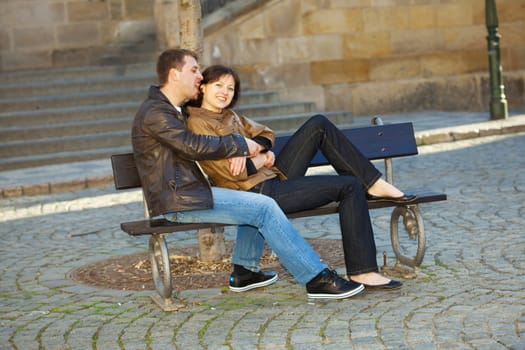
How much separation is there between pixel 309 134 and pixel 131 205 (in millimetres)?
4385

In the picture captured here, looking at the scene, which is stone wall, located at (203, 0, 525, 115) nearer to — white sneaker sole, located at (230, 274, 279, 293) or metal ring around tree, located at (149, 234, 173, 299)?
white sneaker sole, located at (230, 274, 279, 293)

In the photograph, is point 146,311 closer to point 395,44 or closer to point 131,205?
point 131,205

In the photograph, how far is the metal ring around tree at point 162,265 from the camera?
6039 mm

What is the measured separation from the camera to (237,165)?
6.23 m

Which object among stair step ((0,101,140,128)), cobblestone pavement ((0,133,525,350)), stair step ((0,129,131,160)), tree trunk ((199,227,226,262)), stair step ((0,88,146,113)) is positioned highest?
stair step ((0,88,146,113))

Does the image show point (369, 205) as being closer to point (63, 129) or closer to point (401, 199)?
point (401, 199)

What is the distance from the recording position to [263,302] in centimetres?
616

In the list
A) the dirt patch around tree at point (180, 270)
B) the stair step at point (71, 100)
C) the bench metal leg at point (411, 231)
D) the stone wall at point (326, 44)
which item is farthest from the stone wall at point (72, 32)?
the bench metal leg at point (411, 231)

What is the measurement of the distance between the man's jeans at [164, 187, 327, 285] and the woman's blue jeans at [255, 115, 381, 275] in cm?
21

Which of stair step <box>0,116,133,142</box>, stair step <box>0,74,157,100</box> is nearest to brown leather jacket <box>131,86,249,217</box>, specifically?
stair step <box>0,116,133,142</box>

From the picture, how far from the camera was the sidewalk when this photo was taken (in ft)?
39.5

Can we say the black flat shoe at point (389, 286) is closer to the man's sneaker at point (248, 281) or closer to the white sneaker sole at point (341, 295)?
the white sneaker sole at point (341, 295)

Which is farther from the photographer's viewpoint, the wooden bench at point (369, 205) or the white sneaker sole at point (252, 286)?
the white sneaker sole at point (252, 286)

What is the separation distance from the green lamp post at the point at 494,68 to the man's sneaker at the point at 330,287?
400 inches
